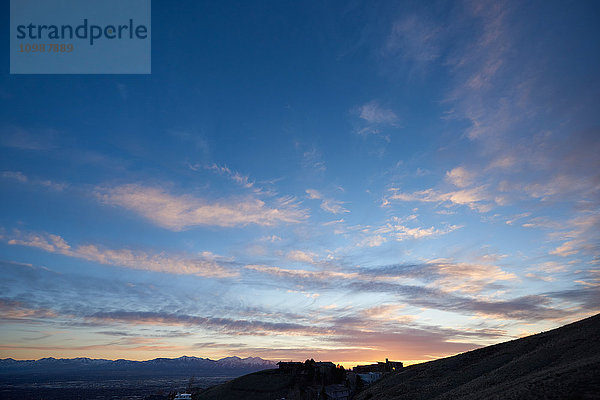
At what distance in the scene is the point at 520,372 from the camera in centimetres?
4181

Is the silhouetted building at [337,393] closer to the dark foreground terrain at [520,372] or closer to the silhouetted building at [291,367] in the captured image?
the dark foreground terrain at [520,372]

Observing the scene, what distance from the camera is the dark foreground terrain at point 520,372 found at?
27.7m

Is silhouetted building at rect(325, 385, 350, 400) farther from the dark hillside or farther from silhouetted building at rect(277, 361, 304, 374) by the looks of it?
silhouetted building at rect(277, 361, 304, 374)

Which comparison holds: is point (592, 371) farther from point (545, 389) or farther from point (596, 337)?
point (596, 337)

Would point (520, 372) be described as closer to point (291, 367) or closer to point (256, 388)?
point (256, 388)

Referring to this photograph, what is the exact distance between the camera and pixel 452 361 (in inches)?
Answer: 2601

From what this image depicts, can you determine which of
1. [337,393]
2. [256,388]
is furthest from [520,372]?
[256,388]

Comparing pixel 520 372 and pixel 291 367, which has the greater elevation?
pixel 520 372

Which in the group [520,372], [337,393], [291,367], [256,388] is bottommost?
[256,388]

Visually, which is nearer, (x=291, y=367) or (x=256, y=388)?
(x=256, y=388)

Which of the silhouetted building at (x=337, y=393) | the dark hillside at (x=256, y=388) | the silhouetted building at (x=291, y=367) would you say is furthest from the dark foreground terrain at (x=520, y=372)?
the silhouetted building at (x=291, y=367)

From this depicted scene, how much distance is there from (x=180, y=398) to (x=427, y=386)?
55.8m

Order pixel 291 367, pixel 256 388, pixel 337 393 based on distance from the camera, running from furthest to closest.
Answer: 1. pixel 291 367
2. pixel 256 388
3. pixel 337 393

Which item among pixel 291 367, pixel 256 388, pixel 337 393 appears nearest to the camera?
pixel 337 393
